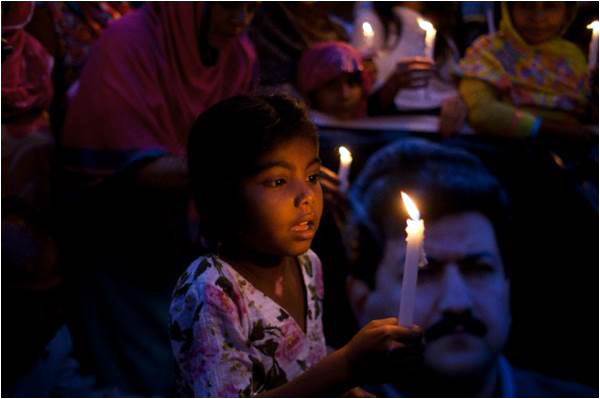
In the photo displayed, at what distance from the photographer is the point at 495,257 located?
310cm

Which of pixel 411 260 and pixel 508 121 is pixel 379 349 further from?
pixel 508 121

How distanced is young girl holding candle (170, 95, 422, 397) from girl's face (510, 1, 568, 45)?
6.22 feet

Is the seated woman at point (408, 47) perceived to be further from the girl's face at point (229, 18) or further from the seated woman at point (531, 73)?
the girl's face at point (229, 18)

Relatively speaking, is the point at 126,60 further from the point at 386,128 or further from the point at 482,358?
the point at 482,358

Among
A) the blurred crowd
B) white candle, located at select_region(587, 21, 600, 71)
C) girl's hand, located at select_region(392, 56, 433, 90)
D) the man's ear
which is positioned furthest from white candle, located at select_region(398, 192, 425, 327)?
the man's ear

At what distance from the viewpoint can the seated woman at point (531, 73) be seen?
3057 millimetres

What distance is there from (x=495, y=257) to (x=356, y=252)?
0.63m

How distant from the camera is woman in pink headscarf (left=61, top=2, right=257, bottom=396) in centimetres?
267

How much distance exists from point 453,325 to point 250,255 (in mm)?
1675

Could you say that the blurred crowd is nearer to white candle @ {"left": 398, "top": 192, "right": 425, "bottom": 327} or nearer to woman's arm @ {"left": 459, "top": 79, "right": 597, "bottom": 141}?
woman's arm @ {"left": 459, "top": 79, "right": 597, "bottom": 141}

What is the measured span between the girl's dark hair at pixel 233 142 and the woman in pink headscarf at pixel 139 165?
3.42 ft

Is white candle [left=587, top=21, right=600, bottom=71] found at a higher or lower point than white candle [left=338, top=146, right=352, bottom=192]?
higher

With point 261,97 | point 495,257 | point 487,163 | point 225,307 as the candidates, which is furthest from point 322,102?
point 225,307

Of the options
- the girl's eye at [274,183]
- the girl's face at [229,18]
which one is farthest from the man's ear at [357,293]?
the girl's eye at [274,183]
